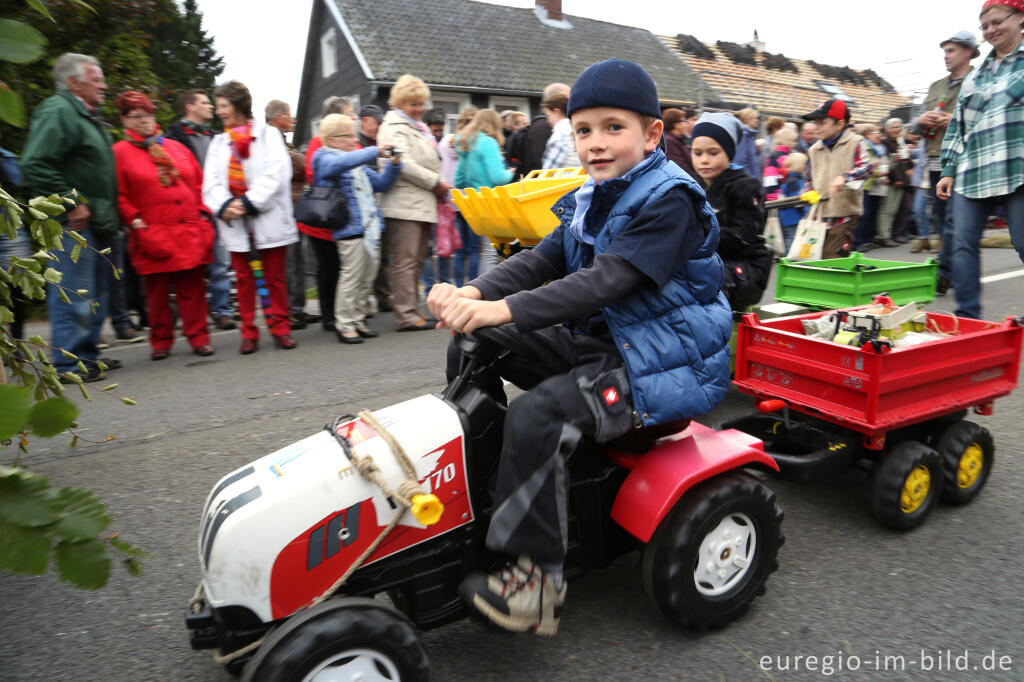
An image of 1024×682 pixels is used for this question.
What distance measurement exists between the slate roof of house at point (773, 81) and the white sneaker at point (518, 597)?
24.0 metres

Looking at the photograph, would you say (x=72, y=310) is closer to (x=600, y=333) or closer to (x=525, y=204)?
(x=525, y=204)

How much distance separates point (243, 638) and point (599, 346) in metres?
1.29

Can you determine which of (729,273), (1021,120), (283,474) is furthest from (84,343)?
(1021,120)

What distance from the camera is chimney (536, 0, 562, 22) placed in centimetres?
2523

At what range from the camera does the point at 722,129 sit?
3.73 meters

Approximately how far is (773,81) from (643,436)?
2932 cm

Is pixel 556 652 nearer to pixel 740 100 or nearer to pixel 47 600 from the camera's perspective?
pixel 47 600

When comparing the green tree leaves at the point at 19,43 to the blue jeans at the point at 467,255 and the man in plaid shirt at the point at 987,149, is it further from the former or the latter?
the blue jeans at the point at 467,255

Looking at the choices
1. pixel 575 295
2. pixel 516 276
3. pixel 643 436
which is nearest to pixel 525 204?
pixel 516 276

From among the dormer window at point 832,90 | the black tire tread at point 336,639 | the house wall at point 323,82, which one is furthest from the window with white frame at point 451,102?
the black tire tread at point 336,639

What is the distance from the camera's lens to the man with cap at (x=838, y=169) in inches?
244

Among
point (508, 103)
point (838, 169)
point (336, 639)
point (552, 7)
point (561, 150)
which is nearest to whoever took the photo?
point (336, 639)

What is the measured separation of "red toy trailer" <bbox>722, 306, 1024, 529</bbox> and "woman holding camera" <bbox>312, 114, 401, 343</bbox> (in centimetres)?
394

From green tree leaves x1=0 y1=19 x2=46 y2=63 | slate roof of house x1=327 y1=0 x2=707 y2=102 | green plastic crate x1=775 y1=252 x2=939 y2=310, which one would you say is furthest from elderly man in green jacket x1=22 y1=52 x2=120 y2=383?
slate roof of house x1=327 y1=0 x2=707 y2=102
